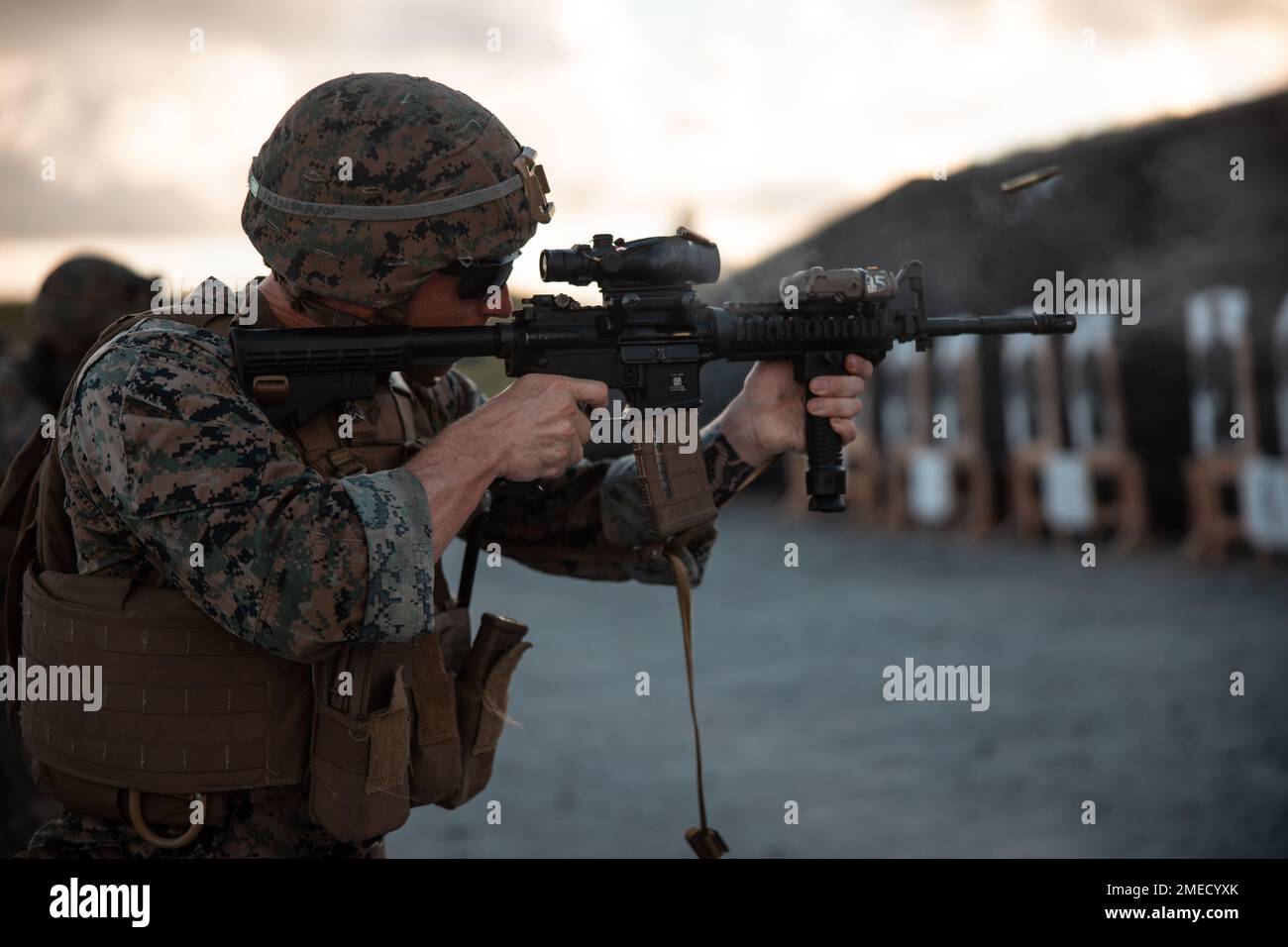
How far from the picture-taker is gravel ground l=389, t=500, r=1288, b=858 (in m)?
5.84

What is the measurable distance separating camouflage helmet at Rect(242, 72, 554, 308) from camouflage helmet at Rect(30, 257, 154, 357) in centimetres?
254

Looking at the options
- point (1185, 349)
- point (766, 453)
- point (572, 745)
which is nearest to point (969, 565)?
point (1185, 349)

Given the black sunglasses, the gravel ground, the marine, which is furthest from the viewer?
the gravel ground

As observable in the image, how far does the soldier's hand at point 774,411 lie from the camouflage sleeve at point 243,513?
3.52 ft

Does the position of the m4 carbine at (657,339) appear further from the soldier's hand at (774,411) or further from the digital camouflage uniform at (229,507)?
the digital camouflage uniform at (229,507)

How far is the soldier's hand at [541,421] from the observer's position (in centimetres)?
254

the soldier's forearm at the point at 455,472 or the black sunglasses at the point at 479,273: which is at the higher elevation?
the black sunglasses at the point at 479,273

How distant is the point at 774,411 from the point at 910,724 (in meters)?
4.95

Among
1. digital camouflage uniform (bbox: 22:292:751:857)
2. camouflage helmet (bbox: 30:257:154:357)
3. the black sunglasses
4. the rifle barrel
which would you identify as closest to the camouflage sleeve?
digital camouflage uniform (bbox: 22:292:751:857)

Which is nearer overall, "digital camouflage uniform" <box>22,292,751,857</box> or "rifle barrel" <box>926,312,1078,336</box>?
"digital camouflage uniform" <box>22,292,751,857</box>

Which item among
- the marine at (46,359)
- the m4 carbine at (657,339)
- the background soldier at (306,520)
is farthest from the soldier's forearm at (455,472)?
the marine at (46,359)

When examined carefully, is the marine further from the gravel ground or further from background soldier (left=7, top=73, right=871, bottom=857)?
background soldier (left=7, top=73, right=871, bottom=857)

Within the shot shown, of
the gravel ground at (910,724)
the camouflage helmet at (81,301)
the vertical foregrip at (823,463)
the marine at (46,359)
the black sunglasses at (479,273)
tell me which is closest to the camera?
the black sunglasses at (479,273)
